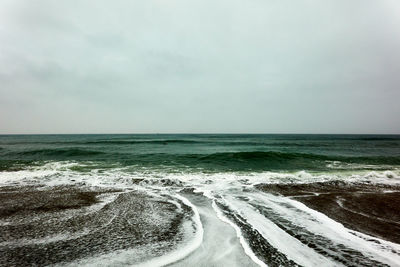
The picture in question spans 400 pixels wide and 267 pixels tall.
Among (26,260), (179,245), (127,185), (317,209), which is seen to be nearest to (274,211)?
(317,209)

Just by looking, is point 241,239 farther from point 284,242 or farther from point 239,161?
point 239,161

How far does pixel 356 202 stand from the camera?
24.3 ft

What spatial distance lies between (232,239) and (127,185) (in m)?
6.90

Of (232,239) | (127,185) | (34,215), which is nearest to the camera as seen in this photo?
(232,239)

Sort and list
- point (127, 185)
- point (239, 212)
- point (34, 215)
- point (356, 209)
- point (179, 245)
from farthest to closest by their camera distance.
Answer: point (127, 185) → point (356, 209) → point (239, 212) → point (34, 215) → point (179, 245)

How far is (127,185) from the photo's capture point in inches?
384

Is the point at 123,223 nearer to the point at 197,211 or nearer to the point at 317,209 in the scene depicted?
the point at 197,211

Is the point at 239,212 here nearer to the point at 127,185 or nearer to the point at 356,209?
the point at 356,209

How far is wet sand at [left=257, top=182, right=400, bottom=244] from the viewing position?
5270 mm

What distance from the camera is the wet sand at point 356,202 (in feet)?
Result: 17.3

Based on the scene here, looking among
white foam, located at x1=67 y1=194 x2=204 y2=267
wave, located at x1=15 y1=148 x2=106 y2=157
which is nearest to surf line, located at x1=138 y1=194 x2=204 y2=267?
white foam, located at x1=67 y1=194 x2=204 y2=267

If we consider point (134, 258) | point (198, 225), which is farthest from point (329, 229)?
point (134, 258)

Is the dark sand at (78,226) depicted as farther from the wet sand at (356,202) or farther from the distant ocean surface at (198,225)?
the wet sand at (356,202)

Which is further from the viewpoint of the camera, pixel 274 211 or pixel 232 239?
pixel 274 211
